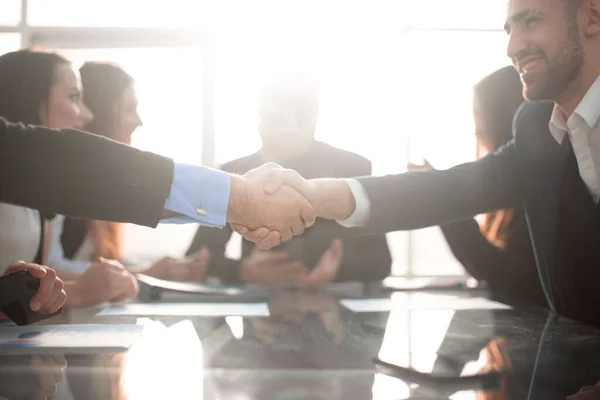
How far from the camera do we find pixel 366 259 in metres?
2.29

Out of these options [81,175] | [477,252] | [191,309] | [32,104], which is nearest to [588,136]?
[477,252]

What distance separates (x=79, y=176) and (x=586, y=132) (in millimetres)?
1166

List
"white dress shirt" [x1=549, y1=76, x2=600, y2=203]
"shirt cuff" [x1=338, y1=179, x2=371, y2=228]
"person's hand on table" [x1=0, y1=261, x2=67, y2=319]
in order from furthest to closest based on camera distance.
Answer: "shirt cuff" [x1=338, y1=179, x2=371, y2=228] < "white dress shirt" [x1=549, y1=76, x2=600, y2=203] < "person's hand on table" [x1=0, y1=261, x2=67, y2=319]

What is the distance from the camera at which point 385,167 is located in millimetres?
4273

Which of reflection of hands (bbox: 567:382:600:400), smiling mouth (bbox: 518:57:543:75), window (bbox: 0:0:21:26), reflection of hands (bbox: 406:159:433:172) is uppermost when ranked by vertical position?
window (bbox: 0:0:21:26)

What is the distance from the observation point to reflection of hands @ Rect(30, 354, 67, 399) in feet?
1.92

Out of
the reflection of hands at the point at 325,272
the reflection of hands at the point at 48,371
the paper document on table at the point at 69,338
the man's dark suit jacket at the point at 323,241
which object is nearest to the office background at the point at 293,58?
the man's dark suit jacket at the point at 323,241

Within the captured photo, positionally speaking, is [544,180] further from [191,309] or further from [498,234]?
[191,309]

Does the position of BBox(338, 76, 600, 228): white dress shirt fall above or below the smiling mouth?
below

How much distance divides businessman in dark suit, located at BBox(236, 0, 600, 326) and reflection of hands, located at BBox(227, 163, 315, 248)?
3 cm

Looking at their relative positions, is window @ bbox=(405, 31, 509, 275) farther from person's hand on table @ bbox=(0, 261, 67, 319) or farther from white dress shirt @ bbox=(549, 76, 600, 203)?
person's hand on table @ bbox=(0, 261, 67, 319)

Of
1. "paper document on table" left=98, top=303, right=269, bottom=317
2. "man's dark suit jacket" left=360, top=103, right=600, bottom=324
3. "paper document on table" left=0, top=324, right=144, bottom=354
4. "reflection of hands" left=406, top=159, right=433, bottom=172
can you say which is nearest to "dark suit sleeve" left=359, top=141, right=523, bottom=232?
"man's dark suit jacket" left=360, top=103, right=600, bottom=324

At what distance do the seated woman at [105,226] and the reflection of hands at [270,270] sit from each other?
0.52 feet

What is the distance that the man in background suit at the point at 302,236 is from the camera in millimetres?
1933
